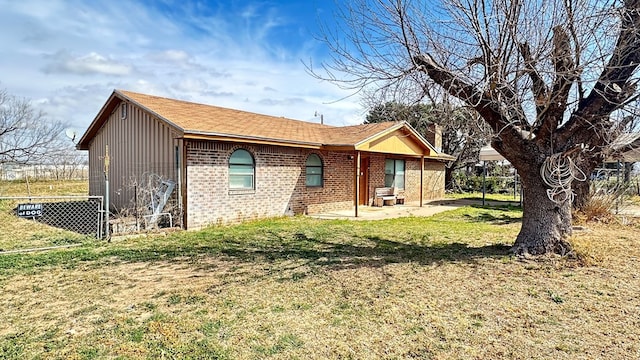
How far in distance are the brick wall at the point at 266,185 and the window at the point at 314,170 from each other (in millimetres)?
195

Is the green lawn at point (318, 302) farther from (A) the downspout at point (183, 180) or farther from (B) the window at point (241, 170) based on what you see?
(B) the window at point (241, 170)

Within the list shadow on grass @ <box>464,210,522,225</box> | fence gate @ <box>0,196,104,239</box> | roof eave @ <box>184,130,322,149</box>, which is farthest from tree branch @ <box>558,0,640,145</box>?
fence gate @ <box>0,196,104,239</box>

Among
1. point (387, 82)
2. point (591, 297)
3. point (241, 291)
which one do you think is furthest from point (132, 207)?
point (591, 297)

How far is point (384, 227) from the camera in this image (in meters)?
10.5

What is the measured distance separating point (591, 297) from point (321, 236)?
5.54 m

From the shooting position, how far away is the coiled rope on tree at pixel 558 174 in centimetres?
612

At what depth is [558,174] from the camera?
613cm

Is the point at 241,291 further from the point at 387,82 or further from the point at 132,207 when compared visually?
the point at 132,207

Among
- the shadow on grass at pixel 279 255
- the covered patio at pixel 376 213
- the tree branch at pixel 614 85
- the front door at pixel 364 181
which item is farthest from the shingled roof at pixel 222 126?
the tree branch at pixel 614 85

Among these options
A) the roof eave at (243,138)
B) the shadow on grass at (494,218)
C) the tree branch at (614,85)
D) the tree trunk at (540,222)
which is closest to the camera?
the tree branch at (614,85)

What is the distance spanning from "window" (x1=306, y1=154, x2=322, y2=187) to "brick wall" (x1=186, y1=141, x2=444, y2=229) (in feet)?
0.64

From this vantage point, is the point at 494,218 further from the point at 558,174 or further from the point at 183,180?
the point at 183,180

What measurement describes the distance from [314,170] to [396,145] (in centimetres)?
420

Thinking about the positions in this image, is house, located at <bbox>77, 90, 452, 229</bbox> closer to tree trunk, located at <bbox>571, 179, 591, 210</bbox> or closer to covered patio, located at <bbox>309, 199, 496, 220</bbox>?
covered patio, located at <bbox>309, 199, 496, 220</bbox>
